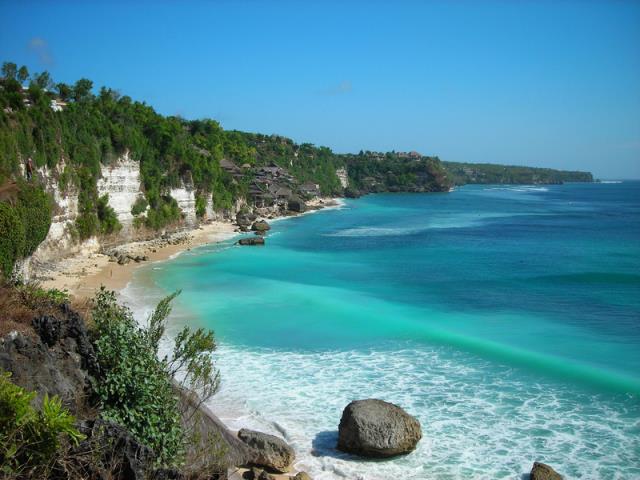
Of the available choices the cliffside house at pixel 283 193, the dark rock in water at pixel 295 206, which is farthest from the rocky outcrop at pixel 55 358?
the cliffside house at pixel 283 193

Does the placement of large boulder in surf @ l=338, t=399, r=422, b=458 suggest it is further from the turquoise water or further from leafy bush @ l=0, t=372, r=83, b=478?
leafy bush @ l=0, t=372, r=83, b=478

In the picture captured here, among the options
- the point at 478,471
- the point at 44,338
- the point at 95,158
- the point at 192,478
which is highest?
the point at 95,158

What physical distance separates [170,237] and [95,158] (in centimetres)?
1009

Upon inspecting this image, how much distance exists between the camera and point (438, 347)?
2055 centimetres

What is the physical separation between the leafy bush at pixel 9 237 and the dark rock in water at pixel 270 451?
14.2 meters

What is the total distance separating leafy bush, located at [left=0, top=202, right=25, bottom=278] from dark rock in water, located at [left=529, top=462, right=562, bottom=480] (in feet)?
63.8

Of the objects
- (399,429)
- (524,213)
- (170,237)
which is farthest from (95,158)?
(524,213)

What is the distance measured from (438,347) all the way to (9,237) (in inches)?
689

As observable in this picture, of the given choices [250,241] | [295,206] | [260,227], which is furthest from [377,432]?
[295,206]

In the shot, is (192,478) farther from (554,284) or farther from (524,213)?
(524,213)

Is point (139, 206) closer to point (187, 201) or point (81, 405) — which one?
point (187, 201)

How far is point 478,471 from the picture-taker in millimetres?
12203

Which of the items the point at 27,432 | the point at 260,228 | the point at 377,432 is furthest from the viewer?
the point at 260,228

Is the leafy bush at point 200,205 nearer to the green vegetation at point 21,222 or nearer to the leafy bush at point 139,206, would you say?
the leafy bush at point 139,206
